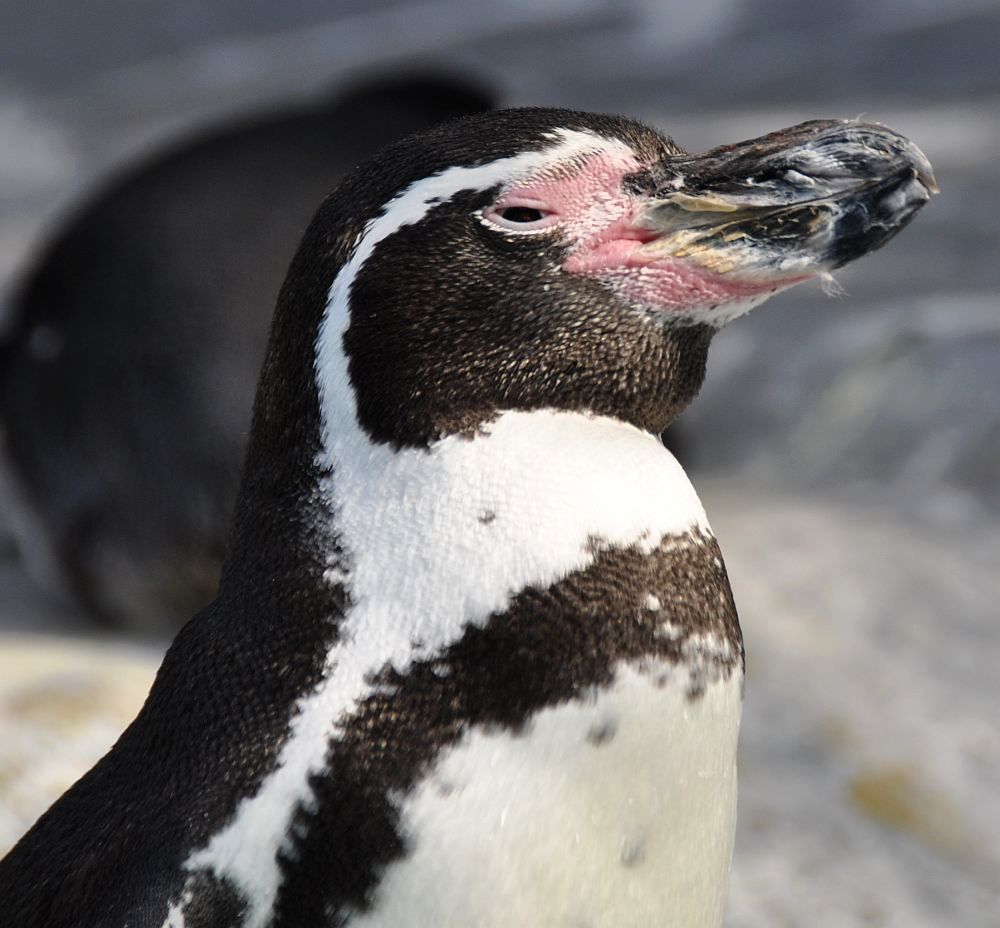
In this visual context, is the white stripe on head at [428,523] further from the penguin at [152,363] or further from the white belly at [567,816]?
the penguin at [152,363]

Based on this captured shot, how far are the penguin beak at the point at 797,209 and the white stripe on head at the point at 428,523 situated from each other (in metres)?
0.10

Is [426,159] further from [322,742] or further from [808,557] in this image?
[808,557]

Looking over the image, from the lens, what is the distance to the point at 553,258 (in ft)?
3.93

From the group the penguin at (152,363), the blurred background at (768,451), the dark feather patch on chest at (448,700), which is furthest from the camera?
the penguin at (152,363)

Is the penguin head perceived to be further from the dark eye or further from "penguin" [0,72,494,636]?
"penguin" [0,72,494,636]

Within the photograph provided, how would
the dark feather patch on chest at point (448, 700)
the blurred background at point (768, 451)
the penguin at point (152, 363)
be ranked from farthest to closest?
1. the penguin at point (152, 363)
2. the blurred background at point (768, 451)
3. the dark feather patch on chest at point (448, 700)

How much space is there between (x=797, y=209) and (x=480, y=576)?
0.34m

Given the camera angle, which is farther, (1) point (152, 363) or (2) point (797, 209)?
(1) point (152, 363)

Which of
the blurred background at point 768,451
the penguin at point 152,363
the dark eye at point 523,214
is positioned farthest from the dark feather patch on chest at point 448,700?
the penguin at point 152,363

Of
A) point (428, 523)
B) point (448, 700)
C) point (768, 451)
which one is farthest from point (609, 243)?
point (768, 451)

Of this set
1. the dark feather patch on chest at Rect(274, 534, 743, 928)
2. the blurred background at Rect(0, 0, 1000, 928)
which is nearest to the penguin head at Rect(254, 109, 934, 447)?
the dark feather patch on chest at Rect(274, 534, 743, 928)

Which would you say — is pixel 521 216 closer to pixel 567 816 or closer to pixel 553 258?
pixel 553 258

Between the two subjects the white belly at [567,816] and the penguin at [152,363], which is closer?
the white belly at [567,816]

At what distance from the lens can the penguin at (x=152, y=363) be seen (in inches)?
116
